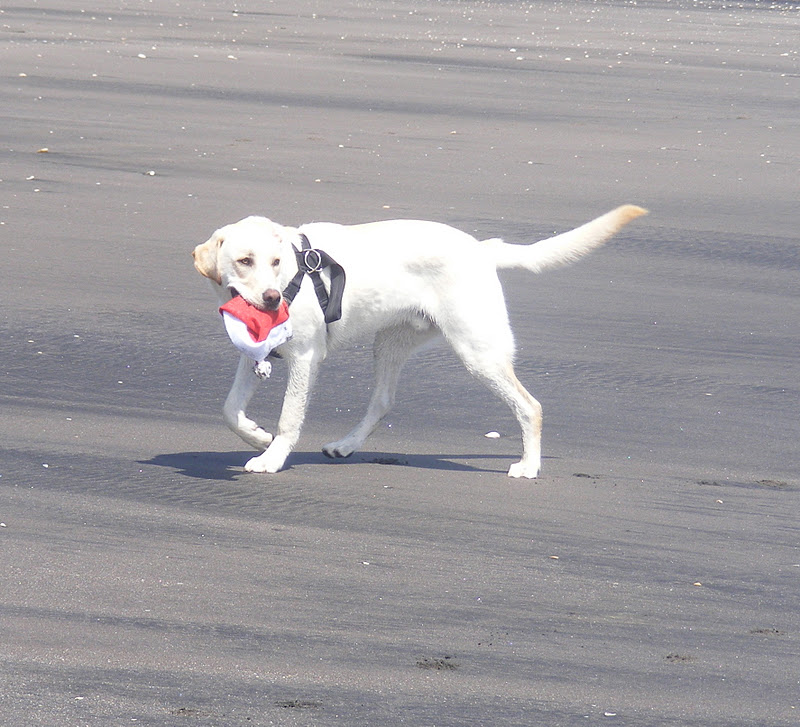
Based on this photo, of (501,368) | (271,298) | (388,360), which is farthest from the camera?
(388,360)

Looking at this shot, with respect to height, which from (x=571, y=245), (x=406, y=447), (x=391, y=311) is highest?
(x=571, y=245)

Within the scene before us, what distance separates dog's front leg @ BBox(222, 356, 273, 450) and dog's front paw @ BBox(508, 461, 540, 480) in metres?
1.11

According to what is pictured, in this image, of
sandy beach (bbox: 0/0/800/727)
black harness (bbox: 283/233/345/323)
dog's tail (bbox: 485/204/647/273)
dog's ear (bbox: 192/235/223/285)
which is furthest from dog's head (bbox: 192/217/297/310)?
dog's tail (bbox: 485/204/647/273)

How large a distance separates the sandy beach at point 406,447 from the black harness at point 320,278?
0.74 m

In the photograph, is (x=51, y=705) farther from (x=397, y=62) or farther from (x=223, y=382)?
(x=397, y=62)

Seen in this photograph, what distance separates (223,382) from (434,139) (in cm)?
786

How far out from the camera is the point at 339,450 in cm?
666

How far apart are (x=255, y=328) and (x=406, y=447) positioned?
128cm

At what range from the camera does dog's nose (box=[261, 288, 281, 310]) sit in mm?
5922

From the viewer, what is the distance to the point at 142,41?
2216 centimetres

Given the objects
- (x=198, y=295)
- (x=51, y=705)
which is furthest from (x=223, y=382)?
(x=51, y=705)

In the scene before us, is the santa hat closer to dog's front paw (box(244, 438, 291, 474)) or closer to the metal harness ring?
the metal harness ring

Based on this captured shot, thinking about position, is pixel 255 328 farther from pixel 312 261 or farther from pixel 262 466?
pixel 262 466

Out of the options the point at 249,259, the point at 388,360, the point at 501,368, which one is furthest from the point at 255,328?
the point at 501,368
